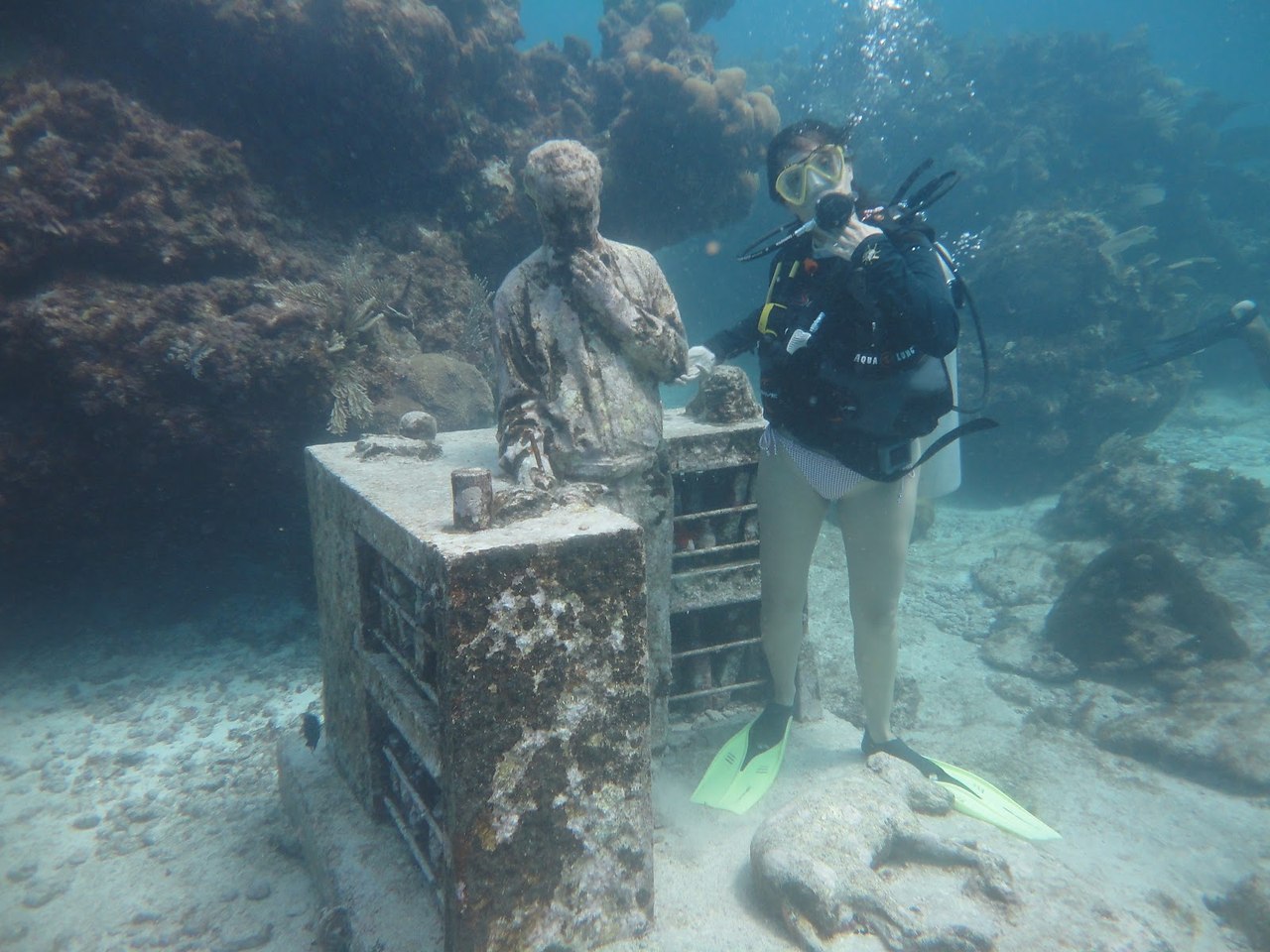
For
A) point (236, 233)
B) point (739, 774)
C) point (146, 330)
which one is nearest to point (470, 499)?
point (739, 774)

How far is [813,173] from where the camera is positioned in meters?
3.11

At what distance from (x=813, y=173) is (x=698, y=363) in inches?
38.5

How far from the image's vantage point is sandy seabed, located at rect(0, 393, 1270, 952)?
286cm

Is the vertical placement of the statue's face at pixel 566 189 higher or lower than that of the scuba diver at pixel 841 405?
higher

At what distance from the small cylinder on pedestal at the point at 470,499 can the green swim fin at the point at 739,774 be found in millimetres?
1943

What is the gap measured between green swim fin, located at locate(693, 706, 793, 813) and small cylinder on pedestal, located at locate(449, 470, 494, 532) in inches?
76.5

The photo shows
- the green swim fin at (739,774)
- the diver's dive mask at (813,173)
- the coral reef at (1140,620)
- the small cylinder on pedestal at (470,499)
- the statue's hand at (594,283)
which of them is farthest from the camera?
the coral reef at (1140,620)

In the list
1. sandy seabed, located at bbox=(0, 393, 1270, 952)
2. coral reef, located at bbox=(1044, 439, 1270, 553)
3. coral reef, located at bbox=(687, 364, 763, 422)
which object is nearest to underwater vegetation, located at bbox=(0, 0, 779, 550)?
sandy seabed, located at bbox=(0, 393, 1270, 952)

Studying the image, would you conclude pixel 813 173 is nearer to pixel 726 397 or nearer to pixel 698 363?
pixel 698 363

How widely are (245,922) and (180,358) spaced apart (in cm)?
367

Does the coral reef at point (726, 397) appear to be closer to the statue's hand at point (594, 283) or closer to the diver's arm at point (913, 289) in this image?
the statue's hand at point (594, 283)

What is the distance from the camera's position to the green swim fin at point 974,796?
325cm

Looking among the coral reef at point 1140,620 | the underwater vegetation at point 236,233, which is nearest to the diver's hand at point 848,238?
the underwater vegetation at point 236,233

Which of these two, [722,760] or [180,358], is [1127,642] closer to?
[722,760]
